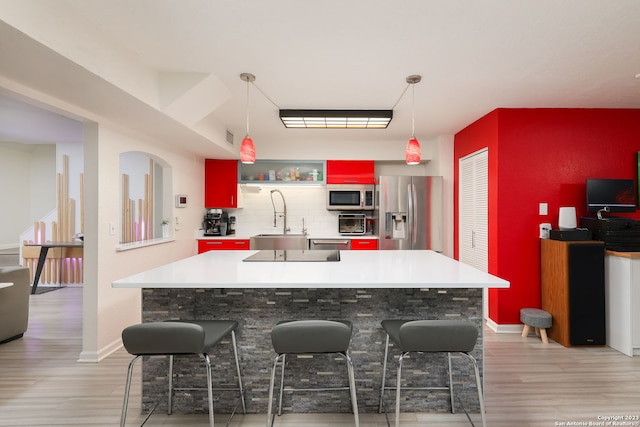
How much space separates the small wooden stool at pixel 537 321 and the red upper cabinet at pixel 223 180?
13.8ft

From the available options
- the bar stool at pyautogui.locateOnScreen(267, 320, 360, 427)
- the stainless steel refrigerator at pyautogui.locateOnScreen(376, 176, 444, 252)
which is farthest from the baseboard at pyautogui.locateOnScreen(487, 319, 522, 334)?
the bar stool at pyautogui.locateOnScreen(267, 320, 360, 427)

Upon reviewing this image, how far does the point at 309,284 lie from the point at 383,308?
657 millimetres

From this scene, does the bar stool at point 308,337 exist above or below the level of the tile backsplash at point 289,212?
below

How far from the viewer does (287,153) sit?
538cm

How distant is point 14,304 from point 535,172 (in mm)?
5608

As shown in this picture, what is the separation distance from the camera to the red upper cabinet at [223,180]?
5.39m

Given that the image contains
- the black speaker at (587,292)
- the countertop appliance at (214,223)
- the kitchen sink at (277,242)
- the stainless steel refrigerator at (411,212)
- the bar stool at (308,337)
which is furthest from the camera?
the countertop appliance at (214,223)

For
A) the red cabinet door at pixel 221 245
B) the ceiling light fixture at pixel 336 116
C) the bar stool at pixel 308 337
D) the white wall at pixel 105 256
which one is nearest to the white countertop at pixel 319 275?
the bar stool at pixel 308 337

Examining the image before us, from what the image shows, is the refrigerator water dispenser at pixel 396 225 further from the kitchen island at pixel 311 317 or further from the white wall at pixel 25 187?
the white wall at pixel 25 187

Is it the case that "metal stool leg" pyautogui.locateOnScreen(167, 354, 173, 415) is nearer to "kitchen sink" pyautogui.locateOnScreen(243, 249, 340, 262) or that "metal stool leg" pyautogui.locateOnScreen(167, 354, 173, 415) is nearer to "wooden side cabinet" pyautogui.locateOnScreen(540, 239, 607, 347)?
"kitchen sink" pyautogui.locateOnScreen(243, 249, 340, 262)

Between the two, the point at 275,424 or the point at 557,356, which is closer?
the point at 275,424

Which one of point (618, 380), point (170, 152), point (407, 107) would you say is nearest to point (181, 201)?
point (170, 152)

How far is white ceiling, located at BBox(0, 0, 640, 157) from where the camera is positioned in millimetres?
1939

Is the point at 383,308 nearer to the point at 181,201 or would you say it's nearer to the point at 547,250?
the point at 547,250
